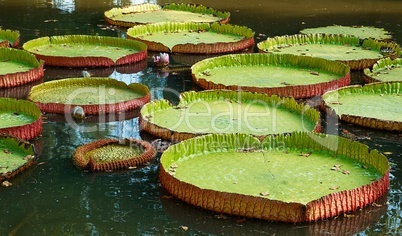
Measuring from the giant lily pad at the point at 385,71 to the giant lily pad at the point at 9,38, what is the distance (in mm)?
4285

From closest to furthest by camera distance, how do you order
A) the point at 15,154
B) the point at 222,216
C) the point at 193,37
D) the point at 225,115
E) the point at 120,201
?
the point at 222,216, the point at 120,201, the point at 15,154, the point at 225,115, the point at 193,37

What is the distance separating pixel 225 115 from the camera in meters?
7.05

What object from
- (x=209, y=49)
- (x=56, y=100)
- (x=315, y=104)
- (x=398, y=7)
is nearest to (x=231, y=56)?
(x=209, y=49)

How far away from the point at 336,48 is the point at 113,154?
442 cm

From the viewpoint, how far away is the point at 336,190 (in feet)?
17.6

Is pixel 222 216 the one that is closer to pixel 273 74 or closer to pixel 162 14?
pixel 273 74

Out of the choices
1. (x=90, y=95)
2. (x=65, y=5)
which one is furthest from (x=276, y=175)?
(x=65, y=5)

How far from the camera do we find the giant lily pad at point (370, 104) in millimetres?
6898

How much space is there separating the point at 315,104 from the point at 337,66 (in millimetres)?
1051

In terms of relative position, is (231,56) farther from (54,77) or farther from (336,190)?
(336,190)

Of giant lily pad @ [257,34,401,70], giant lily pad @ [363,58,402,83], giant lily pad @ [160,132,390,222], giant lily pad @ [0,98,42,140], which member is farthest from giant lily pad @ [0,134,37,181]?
giant lily pad @ [257,34,401,70]

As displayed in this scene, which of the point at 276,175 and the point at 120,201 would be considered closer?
the point at 120,201

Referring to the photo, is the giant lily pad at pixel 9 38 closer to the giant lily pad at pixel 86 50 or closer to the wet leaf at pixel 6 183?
the giant lily pad at pixel 86 50

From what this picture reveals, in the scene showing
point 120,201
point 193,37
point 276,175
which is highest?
point 193,37
